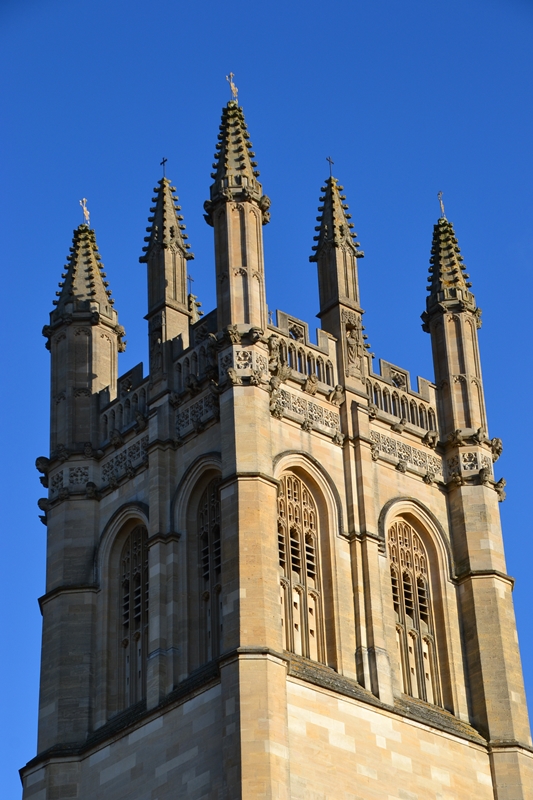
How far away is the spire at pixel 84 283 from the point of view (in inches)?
2188

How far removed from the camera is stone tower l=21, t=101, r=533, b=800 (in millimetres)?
46875

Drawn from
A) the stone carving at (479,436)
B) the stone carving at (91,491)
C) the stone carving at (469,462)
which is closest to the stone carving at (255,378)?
the stone carving at (91,491)

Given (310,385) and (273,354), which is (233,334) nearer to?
(273,354)

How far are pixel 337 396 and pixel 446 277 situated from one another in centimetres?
610

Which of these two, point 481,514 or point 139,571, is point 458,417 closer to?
point 481,514

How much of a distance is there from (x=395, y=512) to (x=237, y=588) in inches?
240

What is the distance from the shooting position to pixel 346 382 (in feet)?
172

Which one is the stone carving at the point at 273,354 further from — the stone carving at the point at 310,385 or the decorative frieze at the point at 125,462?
the decorative frieze at the point at 125,462

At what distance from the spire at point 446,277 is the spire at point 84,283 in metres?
7.65

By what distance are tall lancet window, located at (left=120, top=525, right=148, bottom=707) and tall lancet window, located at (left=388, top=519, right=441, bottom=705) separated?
5.41 meters

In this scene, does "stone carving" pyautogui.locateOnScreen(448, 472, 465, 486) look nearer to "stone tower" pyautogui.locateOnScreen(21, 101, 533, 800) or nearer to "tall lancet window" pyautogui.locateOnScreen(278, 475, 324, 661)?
"stone tower" pyautogui.locateOnScreen(21, 101, 533, 800)

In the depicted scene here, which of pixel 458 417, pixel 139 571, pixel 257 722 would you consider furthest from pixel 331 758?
pixel 458 417

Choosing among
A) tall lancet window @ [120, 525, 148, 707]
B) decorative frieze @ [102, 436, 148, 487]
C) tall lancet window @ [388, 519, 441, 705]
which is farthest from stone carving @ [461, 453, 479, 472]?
tall lancet window @ [120, 525, 148, 707]

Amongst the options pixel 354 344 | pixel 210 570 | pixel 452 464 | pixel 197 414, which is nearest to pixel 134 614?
pixel 210 570
